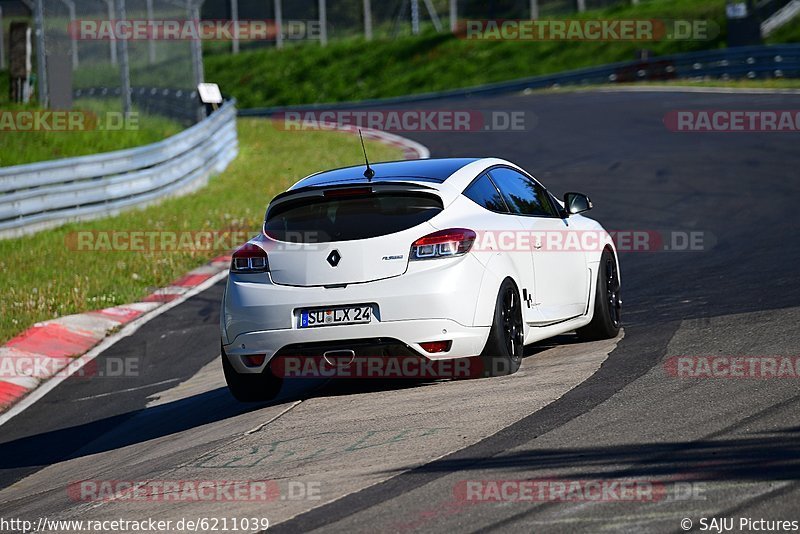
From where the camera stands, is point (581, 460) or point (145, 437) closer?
point (581, 460)

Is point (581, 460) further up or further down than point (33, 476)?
further up

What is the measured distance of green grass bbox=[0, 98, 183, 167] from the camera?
72.1ft

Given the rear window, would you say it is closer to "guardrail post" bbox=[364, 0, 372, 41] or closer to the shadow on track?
the shadow on track

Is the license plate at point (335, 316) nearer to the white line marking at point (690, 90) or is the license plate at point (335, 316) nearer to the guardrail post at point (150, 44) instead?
the guardrail post at point (150, 44)

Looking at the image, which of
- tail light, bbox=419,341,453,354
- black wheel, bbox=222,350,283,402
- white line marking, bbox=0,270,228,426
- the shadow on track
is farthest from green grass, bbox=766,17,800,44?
tail light, bbox=419,341,453,354

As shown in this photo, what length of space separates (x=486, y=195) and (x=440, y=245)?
983 mm

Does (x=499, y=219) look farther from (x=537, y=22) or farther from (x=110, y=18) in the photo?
(x=537, y=22)

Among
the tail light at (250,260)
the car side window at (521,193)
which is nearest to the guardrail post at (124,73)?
the car side window at (521,193)

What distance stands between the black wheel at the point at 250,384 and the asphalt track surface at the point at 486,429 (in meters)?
0.12

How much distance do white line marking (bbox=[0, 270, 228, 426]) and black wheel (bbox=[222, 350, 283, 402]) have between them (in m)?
2.31

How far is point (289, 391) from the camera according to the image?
29.8 ft

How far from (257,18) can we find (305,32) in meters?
2.83

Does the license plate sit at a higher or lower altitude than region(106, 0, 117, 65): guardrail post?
lower

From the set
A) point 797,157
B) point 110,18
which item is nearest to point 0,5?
point 110,18
